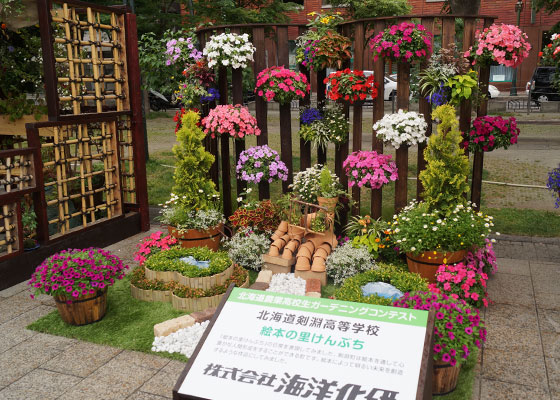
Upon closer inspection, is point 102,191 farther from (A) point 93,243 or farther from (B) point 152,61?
(B) point 152,61

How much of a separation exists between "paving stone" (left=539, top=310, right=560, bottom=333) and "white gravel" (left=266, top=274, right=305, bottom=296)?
2515 millimetres

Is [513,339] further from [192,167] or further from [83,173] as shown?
[83,173]

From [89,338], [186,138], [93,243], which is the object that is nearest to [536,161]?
[186,138]

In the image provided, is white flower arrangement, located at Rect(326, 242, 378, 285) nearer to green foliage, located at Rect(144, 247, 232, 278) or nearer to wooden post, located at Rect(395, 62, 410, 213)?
wooden post, located at Rect(395, 62, 410, 213)

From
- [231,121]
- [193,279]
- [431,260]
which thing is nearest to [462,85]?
[431,260]

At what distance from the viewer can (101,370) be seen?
4770 mm

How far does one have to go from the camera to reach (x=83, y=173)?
7844mm

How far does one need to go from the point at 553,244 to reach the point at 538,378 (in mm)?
4089

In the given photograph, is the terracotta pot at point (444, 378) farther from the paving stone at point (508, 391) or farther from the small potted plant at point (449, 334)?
the paving stone at point (508, 391)

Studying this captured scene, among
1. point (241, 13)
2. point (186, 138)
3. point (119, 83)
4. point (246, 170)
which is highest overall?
point (241, 13)

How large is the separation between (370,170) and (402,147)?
0.52 m

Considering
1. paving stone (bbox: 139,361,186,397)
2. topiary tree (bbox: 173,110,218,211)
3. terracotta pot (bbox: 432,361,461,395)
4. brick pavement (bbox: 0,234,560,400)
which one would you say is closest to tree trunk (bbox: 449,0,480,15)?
topiary tree (bbox: 173,110,218,211)

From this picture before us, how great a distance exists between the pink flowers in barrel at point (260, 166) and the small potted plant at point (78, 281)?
98.0 inches

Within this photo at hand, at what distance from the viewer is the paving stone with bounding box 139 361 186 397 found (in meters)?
4.44
